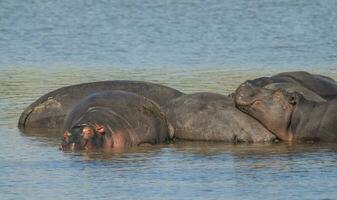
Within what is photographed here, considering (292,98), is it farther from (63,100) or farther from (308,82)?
(63,100)

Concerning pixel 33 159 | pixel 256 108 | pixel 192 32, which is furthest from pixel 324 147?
pixel 192 32

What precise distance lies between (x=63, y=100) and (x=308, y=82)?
2750mm

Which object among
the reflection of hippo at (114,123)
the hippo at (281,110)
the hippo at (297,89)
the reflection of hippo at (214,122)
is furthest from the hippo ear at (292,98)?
the reflection of hippo at (114,123)

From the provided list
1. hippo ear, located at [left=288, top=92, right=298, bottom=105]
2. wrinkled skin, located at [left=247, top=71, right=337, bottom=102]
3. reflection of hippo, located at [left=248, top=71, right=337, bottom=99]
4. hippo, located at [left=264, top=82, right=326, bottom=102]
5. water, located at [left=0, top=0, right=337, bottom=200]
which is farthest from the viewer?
reflection of hippo, located at [left=248, top=71, right=337, bottom=99]

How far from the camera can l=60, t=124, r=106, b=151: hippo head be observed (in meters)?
12.2

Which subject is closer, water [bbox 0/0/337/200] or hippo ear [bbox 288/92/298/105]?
water [bbox 0/0/337/200]

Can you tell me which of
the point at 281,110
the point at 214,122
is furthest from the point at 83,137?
the point at 281,110

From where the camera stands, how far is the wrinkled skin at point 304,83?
13.7 m

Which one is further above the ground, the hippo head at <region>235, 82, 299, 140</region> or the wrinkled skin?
the wrinkled skin

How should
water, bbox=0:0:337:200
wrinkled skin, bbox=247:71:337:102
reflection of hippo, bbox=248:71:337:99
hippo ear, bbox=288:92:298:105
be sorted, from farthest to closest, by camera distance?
reflection of hippo, bbox=248:71:337:99 → wrinkled skin, bbox=247:71:337:102 → hippo ear, bbox=288:92:298:105 → water, bbox=0:0:337:200

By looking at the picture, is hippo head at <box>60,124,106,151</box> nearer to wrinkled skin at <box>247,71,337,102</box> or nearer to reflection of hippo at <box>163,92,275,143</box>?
reflection of hippo at <box>163,92,275,143</box>

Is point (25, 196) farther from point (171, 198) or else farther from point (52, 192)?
point (171, 198)

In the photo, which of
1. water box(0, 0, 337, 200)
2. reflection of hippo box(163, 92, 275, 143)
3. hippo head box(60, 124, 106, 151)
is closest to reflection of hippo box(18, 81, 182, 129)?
water box(0, 0, 337, 200)

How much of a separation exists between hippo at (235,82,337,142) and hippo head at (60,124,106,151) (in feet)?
5.33
